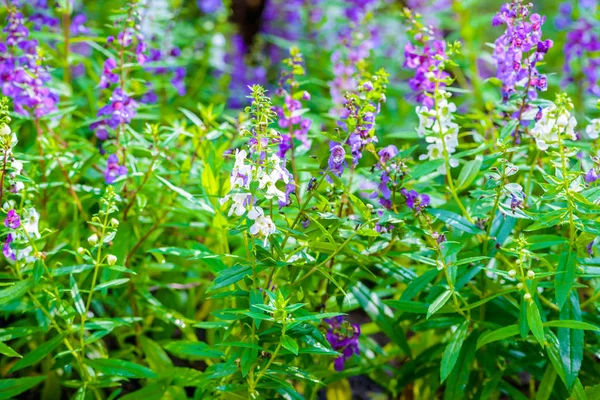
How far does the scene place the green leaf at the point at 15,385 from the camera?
2465 millimetres

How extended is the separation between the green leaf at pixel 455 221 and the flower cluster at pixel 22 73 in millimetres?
1448

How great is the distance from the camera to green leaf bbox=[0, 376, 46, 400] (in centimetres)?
246

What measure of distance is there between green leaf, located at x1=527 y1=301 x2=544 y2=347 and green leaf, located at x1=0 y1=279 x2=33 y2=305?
1.47 m

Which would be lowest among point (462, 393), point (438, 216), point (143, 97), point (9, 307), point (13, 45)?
point (462, 393)

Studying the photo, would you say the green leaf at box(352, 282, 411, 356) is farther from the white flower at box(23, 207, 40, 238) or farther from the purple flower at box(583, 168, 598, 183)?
the white flower at box(23, 207, 40, 238)

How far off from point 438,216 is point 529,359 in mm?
564

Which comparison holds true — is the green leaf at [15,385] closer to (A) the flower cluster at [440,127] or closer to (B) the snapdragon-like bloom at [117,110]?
(B) the snapdragon-like bloom at [117,110]

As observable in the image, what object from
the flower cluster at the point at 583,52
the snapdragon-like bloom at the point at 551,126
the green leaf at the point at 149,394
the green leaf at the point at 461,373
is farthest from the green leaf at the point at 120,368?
the flower cluster at the point at 583,52

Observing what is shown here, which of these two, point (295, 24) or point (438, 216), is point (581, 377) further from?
point (295, 24)

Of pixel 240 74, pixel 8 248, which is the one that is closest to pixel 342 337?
pixel 8 248

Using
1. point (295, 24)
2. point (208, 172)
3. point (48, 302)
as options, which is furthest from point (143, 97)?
point (295, 24)

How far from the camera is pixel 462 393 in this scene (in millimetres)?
2459

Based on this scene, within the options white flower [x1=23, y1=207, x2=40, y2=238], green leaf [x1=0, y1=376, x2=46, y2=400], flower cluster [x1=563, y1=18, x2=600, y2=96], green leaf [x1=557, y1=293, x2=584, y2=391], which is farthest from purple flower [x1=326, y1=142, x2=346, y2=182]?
flower cluster [x1=563, y1=18, x2=600, y2=96]

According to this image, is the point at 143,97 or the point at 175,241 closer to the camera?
the point at 175,241
